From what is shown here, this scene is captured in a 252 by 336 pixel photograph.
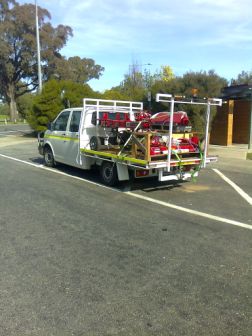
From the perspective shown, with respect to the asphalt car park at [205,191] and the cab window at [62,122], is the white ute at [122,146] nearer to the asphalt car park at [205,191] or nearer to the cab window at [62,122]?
the cab window at [62,122]

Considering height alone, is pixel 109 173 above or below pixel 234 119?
below

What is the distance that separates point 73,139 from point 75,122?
458 mm

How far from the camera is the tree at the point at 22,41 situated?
50000mm

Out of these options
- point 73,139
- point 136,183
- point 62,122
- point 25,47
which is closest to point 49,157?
point 62,122

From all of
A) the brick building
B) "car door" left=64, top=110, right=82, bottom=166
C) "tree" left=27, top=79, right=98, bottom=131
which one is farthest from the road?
"tree" left=27, top=79, right=98, bottom=131

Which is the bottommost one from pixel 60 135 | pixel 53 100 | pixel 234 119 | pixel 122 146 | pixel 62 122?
pixel 122 146

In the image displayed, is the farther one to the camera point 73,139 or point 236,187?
point 73,139

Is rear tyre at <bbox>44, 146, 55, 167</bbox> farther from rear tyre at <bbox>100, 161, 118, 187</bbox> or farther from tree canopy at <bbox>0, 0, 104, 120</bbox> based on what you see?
tree canopy at <bbox>0, 0, 104, 120</bbox>

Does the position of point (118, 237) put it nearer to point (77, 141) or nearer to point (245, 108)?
point (77, 141)

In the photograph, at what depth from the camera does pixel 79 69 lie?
61938 mm

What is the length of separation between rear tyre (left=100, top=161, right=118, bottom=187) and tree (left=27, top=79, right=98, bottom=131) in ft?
52.5

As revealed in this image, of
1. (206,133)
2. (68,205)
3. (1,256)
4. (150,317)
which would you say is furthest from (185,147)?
(150,317)

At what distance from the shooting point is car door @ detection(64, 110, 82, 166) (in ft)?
35.4

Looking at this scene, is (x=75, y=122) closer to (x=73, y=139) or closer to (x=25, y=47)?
(x=73, y=139)
